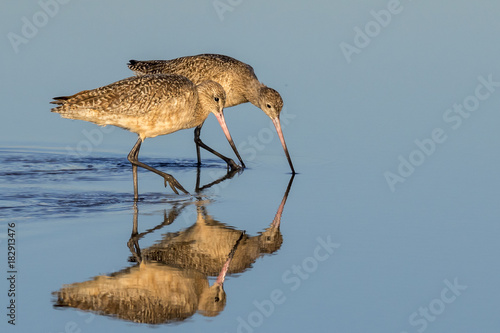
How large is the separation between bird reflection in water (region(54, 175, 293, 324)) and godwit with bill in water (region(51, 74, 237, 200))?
150cm

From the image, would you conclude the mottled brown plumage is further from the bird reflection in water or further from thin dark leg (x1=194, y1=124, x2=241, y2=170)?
thin dark leg (x1=194, y1=124, x2=241, y2=170)

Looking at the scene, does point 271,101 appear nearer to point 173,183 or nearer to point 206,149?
point 206,149

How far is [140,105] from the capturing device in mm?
9133

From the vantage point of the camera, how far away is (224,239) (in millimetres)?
7574

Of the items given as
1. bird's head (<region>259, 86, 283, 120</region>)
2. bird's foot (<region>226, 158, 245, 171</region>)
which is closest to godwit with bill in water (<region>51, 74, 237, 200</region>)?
bird's foot (<region>226, 158, 245, 171</region>)

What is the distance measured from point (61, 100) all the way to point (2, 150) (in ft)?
7.41

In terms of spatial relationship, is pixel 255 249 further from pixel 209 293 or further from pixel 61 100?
pixel 61 100

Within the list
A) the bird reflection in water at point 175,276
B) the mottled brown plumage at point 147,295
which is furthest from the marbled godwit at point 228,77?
the mottled brown plumage at point 147,295

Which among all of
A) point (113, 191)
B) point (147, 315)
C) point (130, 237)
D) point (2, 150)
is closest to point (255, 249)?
point (130, 237)

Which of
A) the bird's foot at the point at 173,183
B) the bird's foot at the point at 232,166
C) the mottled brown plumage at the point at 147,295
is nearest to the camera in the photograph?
the mottled brown plumage at the point at 147,295

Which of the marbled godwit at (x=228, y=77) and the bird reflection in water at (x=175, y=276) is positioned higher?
the marbled godwit at (x=228, y=77)

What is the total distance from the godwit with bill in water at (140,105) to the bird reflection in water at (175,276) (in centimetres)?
150

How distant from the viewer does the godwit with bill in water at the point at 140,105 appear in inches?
357

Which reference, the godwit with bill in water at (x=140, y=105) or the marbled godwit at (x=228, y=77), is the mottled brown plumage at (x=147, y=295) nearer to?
the godwit with bill in water at (x=140, y=105)
